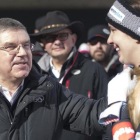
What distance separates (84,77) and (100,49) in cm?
137

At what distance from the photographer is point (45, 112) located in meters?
3.02

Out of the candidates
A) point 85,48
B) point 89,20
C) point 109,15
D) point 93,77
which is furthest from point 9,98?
point 89,20

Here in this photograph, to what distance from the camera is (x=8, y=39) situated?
300 cm

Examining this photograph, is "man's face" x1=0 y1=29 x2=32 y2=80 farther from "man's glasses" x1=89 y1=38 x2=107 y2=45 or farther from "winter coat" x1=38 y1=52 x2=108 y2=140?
"man's glasses" x1=89 y1=38 x2=107 y2=45

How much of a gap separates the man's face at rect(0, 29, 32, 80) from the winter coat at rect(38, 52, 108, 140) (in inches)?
65.1

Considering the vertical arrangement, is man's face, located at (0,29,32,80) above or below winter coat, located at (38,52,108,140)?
above

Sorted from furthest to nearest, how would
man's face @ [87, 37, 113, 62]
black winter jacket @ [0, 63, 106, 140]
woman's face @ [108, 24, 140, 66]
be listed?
man's face @ [87, 37, 113, 62]
black winter jacket @ [0, 63, 106, 140]
woman's face @ [108, 24, 140, 66]

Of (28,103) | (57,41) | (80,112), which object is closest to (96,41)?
(57,41)

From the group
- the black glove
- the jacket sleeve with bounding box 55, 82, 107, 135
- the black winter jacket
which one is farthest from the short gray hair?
the black glove

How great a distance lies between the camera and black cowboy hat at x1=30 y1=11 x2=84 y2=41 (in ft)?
16.3

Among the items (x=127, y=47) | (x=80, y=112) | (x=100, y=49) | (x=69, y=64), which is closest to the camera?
(x=127, y=47)

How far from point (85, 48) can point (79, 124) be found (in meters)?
4.21

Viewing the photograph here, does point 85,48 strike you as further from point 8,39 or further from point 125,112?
point 125,112

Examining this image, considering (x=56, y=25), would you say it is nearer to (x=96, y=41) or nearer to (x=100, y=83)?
(x=100, y=83)
